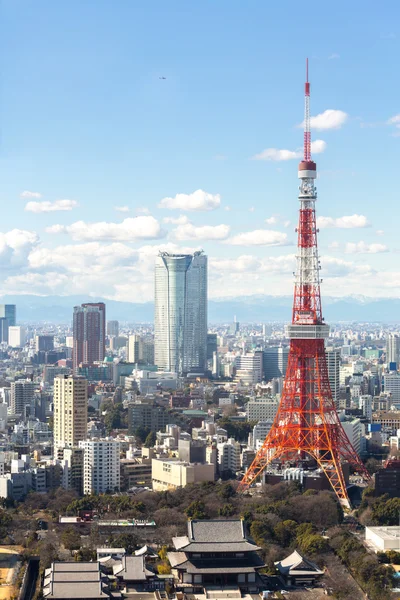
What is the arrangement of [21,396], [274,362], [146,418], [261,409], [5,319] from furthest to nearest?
1. [5,319]
2. [274,362]
3. [21,396]
4. [261,409]
5. [146,418]

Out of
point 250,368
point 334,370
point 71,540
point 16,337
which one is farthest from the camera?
point 16,337

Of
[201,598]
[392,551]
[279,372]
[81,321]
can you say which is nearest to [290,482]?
[392,551]

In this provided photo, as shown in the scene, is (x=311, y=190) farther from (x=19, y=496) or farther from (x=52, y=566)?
(x=52, y=566)

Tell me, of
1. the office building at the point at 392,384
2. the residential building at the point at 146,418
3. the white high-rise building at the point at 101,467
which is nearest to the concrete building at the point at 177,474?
the white high-rise building at the point at 101,467

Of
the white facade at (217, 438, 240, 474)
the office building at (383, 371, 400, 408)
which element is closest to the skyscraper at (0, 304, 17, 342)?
the office building at (383, 371, 400, 408)

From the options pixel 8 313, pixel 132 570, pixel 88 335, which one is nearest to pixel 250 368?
pixel 88 335

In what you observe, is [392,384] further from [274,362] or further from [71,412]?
[71,412]

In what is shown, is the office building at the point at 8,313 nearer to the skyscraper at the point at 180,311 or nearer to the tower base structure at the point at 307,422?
the skyscraper at the point at 180,311
